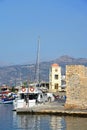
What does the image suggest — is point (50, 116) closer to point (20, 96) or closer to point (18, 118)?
point (18, 118)

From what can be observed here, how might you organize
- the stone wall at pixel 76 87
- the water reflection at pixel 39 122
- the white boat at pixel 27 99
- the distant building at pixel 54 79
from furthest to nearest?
the distant building at pixel 54 79 < the white boat at pixel 27 99 < the stone wall at pixel 76 87 < the water reflection at pixel 39 122

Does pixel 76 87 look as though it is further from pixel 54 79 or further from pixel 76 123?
pixel 54 79

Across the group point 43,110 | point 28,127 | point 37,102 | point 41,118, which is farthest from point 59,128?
point 37,102

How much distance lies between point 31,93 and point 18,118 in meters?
9.77

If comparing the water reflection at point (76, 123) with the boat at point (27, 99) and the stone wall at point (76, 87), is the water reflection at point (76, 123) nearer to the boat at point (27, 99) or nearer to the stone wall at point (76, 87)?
the stone wall at point (76, 87)

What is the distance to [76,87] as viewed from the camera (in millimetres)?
42219

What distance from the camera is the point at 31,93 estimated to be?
49219mm

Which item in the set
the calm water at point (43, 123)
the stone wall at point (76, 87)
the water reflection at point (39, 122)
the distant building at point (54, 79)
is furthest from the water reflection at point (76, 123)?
the distant building at point (54, 79)

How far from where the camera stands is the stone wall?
41875mm

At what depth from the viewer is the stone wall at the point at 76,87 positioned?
41875 millimetres

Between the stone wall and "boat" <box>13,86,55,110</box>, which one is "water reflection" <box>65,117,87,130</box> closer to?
the stone wall

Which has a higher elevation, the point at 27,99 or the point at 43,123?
the point at 27,99

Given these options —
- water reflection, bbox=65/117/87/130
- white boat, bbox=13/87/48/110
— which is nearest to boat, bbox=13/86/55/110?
white boat, bbox=13/87/48/110

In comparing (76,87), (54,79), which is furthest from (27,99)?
(54,79)
